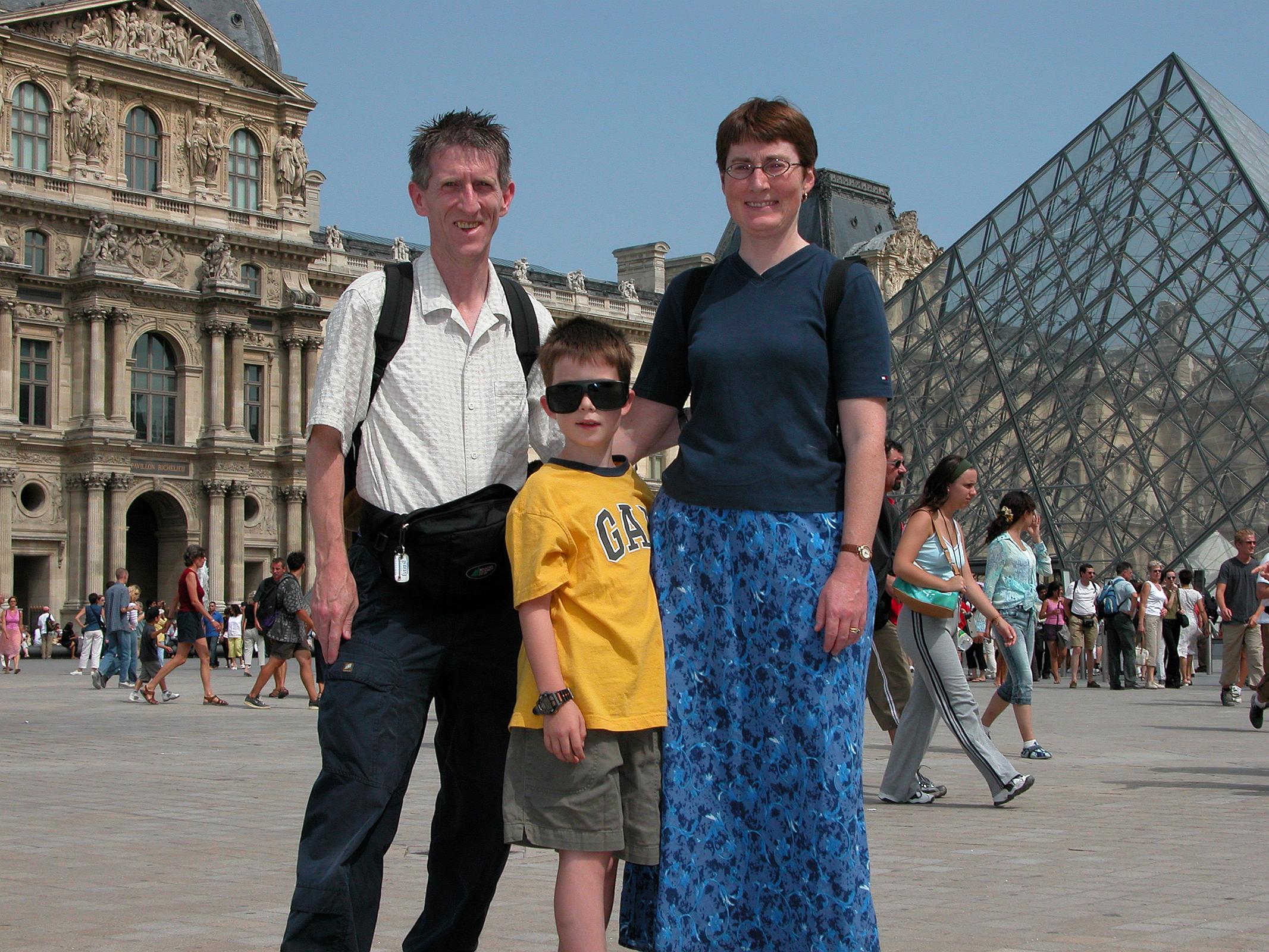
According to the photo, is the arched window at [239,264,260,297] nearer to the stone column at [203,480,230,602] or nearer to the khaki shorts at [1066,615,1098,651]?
the stone column at [203,480,230,602]

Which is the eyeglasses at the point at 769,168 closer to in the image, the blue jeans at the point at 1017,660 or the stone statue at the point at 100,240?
the blue jeans at the point at 1017,660

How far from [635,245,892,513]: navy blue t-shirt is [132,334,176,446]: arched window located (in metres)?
39.8

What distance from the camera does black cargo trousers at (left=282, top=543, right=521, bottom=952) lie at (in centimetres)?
336

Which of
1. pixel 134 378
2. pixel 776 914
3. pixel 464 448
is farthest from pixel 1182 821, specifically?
pixel 134 378

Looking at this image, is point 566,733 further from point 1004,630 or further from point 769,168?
point 1004,630

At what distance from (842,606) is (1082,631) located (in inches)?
725

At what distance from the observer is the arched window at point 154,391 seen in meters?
41.5

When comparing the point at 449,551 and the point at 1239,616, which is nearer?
the point at 449,551

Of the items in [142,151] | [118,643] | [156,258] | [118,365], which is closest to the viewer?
[118,643]

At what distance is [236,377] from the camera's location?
140 ft

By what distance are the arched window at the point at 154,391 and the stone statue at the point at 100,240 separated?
257 cm

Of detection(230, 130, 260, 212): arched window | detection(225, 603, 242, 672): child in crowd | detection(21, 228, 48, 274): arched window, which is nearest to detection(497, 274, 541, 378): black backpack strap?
detection(225, 603, 242, 672): child in crowd

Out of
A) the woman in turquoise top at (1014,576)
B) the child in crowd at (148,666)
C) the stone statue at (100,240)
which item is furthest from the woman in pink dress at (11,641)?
the woman in turquoise top at (1014,576)

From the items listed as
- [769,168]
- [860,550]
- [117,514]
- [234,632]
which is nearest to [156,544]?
[117,514]
